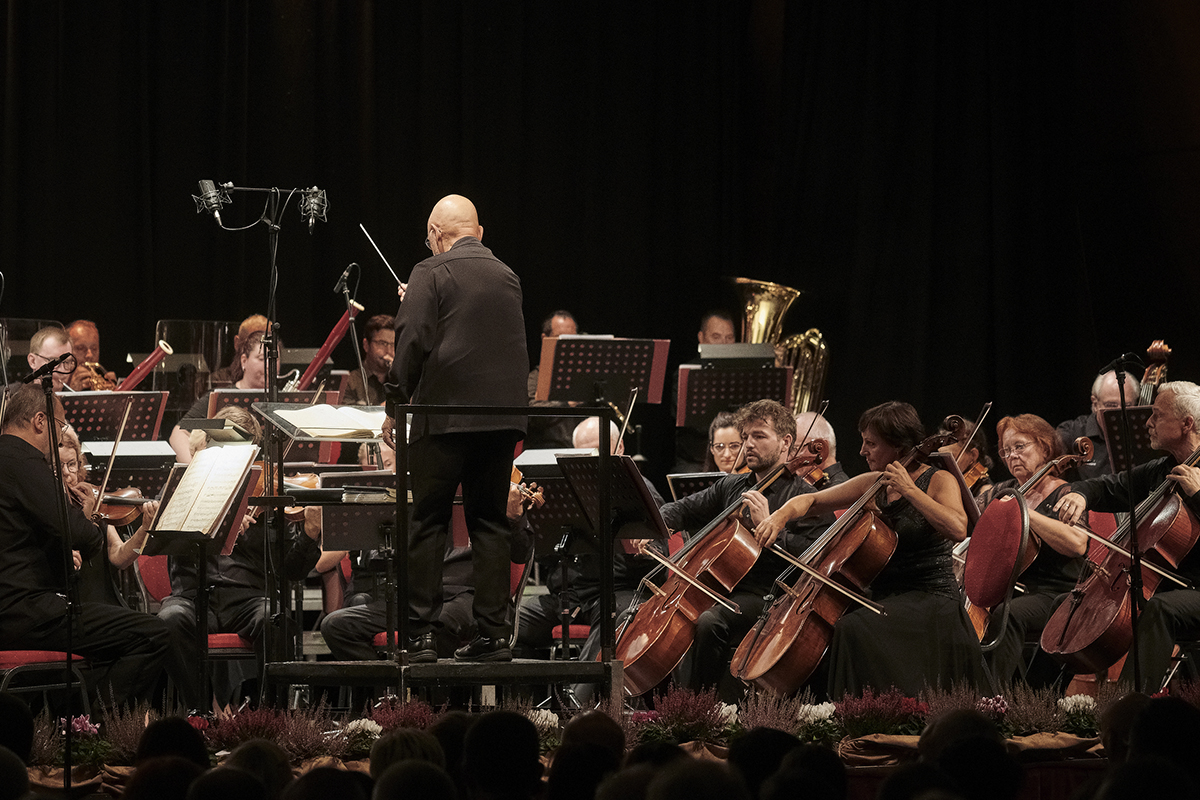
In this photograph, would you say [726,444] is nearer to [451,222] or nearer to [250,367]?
[451,222]

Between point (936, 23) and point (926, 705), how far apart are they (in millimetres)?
5468

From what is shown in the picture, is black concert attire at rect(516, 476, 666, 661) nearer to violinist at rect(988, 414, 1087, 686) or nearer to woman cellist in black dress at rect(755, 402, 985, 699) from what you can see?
woman cellist in black dress at rect(755, 402, 985, 699)

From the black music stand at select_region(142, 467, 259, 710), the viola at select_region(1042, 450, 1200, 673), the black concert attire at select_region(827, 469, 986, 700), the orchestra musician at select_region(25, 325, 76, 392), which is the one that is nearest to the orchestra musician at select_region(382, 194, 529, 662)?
the black music stand at select_region(142, 467, 259, 710)

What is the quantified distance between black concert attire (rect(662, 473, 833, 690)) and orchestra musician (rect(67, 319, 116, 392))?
3083mm

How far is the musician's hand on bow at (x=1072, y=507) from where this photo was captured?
17.0ft

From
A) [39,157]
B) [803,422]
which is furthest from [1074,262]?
[39,157]

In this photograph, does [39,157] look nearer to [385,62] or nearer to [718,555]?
[385,62]

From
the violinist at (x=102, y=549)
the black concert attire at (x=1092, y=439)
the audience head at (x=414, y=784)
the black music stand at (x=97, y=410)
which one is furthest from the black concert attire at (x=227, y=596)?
the black concert attire at (x=1092, y=439)

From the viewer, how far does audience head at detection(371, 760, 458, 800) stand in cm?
244

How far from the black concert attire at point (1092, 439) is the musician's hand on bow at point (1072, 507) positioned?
1.08m

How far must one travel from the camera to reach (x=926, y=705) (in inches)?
159

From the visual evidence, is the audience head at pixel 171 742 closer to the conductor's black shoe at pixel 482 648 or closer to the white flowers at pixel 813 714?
the conductor's black shoe at pixel 482 648

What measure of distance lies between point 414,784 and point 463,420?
6.45ft

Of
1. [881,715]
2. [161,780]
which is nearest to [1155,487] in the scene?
[881,715]
